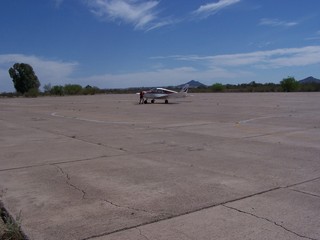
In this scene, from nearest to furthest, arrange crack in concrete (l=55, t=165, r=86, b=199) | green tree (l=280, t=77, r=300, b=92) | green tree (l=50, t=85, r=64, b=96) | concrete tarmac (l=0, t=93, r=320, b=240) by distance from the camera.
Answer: concrete tarmac (l=0, t=93, r=320, b=240)
crack in concrete (l=55, t=165, r=86, b=199)
green tree (l=280, t=77, r=300, b=92)
green tree (l=50, t=85, r=64, b=96)

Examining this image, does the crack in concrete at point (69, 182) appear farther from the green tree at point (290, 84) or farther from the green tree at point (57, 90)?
the green tree at point (57, 90)

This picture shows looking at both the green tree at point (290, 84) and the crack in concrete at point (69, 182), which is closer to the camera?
the crack in concrete at point (69, 182)

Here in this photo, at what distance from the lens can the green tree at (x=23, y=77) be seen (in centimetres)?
13925

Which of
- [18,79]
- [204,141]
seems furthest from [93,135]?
[18,79]

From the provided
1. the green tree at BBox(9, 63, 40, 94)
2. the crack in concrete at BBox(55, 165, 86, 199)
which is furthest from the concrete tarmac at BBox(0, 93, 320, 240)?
the green tree at BBox(9, 63, 40, 94)

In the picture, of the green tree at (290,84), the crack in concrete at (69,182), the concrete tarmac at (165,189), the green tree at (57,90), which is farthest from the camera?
the green tree at (57,90)

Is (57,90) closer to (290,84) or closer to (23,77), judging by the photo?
(23,77)

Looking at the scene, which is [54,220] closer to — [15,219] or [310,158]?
[15,219]

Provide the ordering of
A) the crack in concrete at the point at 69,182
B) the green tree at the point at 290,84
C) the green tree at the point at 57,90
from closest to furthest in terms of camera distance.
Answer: the crack in concrete at the point at 69,182, the green tree at the point at 290,84, the green tree at the point at 57,90

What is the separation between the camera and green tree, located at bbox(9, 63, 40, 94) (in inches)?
5482

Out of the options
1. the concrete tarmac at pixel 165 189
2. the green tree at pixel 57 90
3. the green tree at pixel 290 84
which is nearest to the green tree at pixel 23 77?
the green tree at pixel 57 90

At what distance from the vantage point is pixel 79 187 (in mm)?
7258

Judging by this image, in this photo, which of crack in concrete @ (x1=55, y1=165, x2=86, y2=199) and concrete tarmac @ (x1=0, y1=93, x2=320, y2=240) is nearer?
concrete tarmac @ (x1=0, y1=93, x2=320, y2=240)

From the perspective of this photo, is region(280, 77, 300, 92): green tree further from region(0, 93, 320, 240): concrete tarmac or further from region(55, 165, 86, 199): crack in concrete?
region(55, 165, 86, 199): crack in concrete
